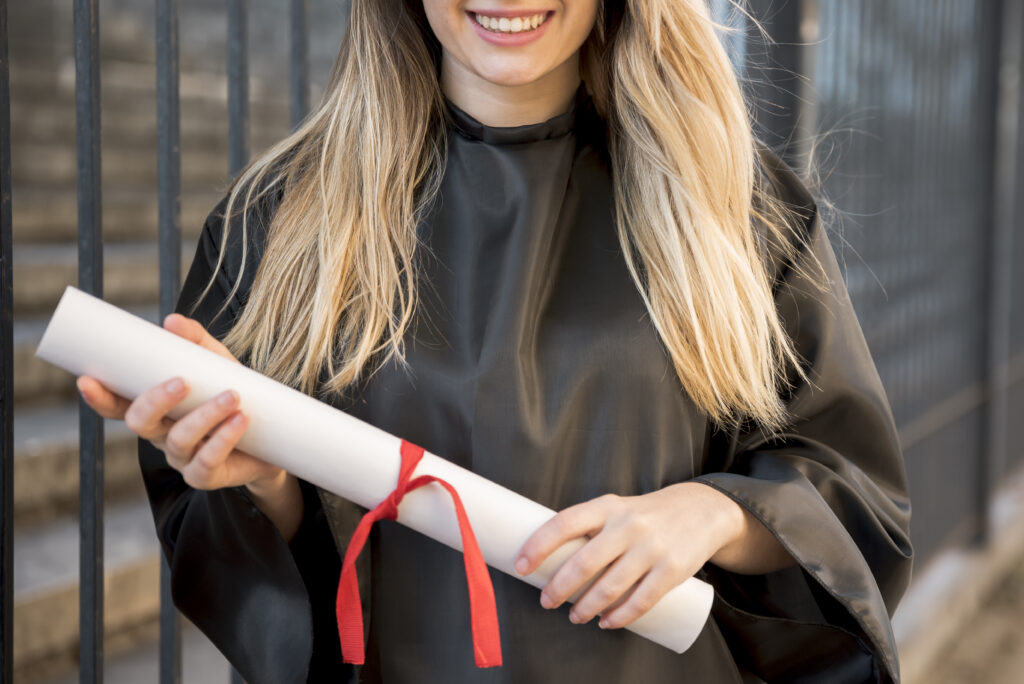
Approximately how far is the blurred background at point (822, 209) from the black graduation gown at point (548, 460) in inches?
12.1

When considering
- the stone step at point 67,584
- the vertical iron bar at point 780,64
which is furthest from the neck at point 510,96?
the stone step at point 67,584

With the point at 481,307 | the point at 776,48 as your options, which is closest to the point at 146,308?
the point at 776,48

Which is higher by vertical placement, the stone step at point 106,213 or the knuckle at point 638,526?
the knuckle at point 638,526

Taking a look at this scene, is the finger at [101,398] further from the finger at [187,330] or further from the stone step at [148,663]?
the stone step at [148,663]

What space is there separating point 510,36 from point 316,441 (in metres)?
0.46

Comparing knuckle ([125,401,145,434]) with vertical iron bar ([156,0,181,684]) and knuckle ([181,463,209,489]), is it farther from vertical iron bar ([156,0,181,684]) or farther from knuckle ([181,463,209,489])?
vertical iron bar ([156,0,181,684])

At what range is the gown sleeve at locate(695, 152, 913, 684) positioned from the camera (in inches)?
42.6

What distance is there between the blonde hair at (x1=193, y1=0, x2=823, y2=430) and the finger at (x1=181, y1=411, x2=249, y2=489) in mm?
208

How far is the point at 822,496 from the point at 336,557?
56cm

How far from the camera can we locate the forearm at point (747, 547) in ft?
3.39

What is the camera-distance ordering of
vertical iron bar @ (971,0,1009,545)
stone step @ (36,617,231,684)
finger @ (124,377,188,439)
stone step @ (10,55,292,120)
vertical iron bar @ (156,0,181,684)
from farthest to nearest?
vertical iron bar @ (971,0,1009,545) < stone step @ (10,55,292,120) < stone step @ (36,617,231,684) < vertical iron bar @ (156,0,181,684) < finger @ (124,377,188,439)

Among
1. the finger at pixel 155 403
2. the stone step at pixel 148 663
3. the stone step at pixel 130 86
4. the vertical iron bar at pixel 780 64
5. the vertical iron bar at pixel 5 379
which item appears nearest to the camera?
the finger at pixel 155 403

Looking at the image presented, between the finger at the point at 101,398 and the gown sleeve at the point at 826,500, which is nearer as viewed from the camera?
the finger at the point at 101,398

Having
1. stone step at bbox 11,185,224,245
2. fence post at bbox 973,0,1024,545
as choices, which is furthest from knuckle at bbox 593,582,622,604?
fence post at bbox 973,0,1024,545
